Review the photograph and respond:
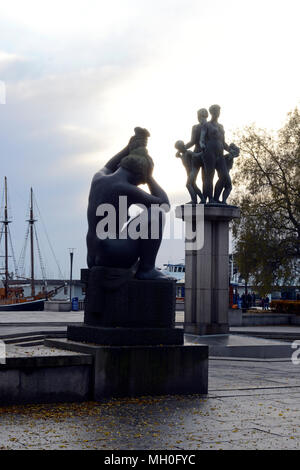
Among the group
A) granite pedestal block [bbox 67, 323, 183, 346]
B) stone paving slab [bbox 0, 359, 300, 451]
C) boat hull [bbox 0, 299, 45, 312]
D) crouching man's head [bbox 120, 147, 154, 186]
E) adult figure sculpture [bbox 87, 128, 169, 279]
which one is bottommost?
boat hull [bbox 0, 299, 45, 312]

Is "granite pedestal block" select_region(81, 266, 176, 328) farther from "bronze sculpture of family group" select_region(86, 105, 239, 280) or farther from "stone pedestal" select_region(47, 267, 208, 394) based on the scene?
"bronze sculpture of family group" select_region(86, 105, 239, 280)

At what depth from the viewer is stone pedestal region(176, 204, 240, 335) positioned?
59.3ft

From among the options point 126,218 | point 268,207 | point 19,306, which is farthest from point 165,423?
point 19,306

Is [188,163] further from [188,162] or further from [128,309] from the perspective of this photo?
[128,309]

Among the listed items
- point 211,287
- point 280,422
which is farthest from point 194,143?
point 280,422

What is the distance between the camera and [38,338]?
17344mm

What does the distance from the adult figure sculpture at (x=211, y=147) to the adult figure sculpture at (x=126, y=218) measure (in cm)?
914

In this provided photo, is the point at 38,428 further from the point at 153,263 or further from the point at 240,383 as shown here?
the point at 240,383

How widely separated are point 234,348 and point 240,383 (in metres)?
4.97

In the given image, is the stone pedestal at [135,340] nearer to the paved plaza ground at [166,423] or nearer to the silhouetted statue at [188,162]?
the paved plaza ground at [166,423]

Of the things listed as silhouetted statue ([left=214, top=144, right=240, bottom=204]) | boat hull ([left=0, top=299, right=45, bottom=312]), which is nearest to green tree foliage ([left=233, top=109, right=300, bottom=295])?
silhouetted statue ([left=214, top=144, right=240, bottom=204])

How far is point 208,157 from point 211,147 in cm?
28

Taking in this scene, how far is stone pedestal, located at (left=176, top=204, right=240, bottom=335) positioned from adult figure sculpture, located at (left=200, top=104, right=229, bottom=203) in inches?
28.0

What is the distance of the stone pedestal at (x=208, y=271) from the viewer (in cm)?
1808
